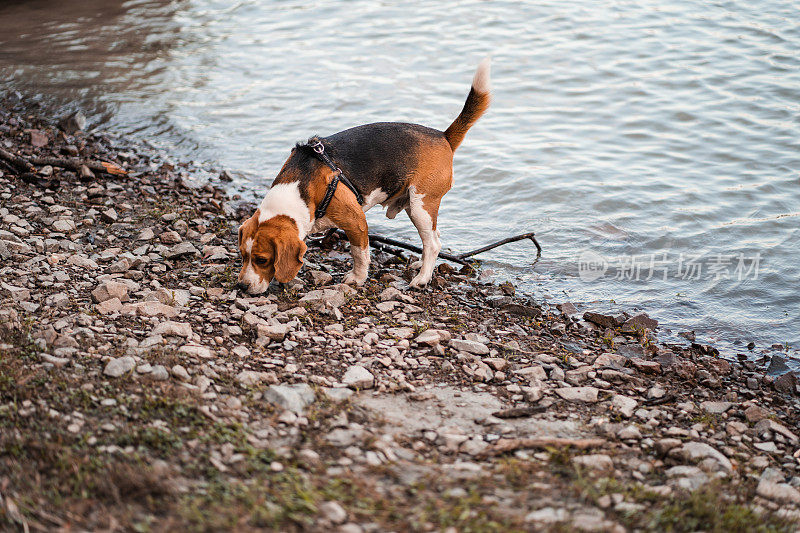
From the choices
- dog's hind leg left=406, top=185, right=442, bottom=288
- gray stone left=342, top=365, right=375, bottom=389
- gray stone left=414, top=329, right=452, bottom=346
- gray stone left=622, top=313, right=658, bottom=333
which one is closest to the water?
gray stone left=622, top=313, right=658, bottom=333

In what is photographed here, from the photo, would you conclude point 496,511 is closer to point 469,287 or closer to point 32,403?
point 32,403

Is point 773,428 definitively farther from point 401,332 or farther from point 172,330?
point 172,330

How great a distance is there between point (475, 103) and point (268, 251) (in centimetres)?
232

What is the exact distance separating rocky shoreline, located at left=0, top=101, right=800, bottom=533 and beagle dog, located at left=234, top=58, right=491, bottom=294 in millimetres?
327

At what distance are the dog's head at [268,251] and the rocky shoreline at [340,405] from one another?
8.3 inches

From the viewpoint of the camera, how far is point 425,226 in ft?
21.1

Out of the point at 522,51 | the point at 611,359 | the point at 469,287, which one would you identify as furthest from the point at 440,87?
the point at 611,359

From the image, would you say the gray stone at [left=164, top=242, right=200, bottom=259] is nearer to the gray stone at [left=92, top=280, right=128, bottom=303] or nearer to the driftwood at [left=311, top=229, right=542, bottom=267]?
the gray stone at [left=92, top=280, right=128, bottom=303]

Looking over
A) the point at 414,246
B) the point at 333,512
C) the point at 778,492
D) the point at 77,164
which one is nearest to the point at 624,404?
the point at 778,492

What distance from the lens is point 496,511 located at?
3178 millimetres

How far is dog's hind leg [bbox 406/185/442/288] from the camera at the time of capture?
636 cm

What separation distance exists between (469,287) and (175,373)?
3.38 metres

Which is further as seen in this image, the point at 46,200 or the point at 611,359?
the point at 46,200

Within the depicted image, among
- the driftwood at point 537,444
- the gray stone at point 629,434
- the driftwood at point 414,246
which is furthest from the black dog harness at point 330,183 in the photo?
the gray stone at point 629,434
